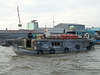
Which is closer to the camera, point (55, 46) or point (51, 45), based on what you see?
point (51, 45)

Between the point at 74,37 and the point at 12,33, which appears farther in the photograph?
the point at 12,33

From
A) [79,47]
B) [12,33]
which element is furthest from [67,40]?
[12,33]

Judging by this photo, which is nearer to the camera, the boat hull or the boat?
the boat hull

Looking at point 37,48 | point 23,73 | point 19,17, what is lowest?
point 23,73

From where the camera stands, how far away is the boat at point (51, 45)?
76.2 feet

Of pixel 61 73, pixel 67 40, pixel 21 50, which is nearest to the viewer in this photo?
pixel 61 73

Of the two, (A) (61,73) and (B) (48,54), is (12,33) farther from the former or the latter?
(A) (61,73)

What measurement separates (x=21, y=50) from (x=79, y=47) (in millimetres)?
11208

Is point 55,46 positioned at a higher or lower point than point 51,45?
lower

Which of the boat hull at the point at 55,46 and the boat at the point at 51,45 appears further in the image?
the boat at the point at 51,45

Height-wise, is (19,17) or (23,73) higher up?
(19,17)

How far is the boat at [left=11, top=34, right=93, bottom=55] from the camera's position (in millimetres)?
23231

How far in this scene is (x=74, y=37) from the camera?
2833 centimetres

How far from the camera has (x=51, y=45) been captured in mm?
24750
